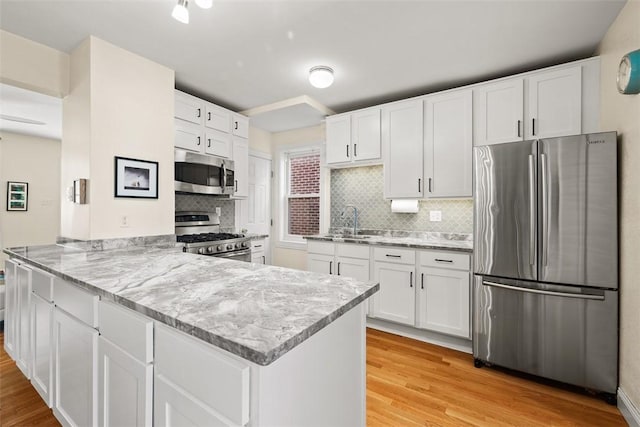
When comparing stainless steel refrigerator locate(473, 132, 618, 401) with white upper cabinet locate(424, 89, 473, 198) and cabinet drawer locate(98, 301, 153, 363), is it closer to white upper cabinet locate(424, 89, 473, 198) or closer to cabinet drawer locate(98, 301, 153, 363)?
white upper cabinet locate(424, 89, 473, 198)

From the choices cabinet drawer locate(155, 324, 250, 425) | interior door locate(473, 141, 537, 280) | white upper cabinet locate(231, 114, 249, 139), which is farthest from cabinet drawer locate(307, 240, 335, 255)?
cabinet drawer locate(155, 324, 250, 425)

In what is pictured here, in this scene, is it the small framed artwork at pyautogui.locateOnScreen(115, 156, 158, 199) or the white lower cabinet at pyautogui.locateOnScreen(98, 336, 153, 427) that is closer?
the white lower cabinet at pyautogui.locateOnScreen(98, 336, 153, 427)

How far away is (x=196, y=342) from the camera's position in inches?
34.9

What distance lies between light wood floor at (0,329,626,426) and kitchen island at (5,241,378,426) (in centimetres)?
42

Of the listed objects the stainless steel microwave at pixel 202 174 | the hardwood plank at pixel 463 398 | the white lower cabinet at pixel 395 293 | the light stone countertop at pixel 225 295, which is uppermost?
the stainless steel microwave at pixel 202 174

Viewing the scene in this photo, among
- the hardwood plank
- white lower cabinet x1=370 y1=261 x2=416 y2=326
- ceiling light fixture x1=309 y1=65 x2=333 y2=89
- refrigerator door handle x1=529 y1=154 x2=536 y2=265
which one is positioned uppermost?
ceiling light fixture x1=309 y1=65 x2=333 y2=89

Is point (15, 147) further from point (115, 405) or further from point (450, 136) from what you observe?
point (450, 136)

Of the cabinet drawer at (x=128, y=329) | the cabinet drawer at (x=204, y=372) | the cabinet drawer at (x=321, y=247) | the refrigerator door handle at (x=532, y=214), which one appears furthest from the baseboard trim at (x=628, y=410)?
the cabinet drawer at (x=128, y=329)

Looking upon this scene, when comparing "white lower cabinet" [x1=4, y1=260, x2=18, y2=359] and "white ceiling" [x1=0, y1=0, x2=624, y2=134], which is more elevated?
"white ceiling" [x1=0, y1=0, x2=624, y2=134]

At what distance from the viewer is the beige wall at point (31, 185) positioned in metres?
5.12

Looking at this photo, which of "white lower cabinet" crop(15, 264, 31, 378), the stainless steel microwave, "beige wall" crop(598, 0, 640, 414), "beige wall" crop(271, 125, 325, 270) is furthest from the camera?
"beige wall" crop(271, 125, 325, 270)

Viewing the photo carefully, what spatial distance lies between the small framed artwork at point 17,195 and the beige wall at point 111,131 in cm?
403

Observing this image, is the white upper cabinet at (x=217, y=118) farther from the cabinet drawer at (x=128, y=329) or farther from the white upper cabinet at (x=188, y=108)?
the cabinet drawer at (x=128, y=329)

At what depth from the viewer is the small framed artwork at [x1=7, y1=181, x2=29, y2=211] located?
204 inches
